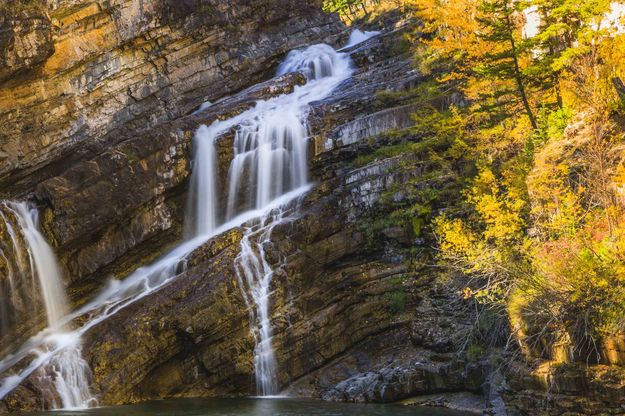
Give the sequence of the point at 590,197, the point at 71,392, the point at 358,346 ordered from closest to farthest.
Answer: the point at 590,197 < the point at 71,392 < the point at 358,346

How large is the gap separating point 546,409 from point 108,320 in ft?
51.6

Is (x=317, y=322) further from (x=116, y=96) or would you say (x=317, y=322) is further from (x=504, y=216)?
(x=116, y=96)

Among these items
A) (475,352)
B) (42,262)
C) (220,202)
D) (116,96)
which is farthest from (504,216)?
(116,96)

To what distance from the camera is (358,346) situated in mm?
22609

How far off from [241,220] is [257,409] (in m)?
10.5

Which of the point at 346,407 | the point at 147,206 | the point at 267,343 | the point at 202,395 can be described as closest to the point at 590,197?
the point at 346,407

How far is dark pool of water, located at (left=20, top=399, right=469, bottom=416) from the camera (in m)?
17.9

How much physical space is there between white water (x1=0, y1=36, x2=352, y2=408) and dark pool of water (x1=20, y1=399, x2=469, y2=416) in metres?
1.81

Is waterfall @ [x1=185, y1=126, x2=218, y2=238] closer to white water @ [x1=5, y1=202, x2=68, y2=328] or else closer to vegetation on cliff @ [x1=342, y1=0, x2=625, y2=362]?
white water @ [x1=5, y1=202, x2=68, y2=328]

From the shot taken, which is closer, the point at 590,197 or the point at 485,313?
the point at 590,197

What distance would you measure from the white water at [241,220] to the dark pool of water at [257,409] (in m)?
1.81

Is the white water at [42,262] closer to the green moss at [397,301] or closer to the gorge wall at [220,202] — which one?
the gorge wall at [220,202]

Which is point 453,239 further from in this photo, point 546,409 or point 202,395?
point 202,395

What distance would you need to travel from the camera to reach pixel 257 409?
18797 mm
